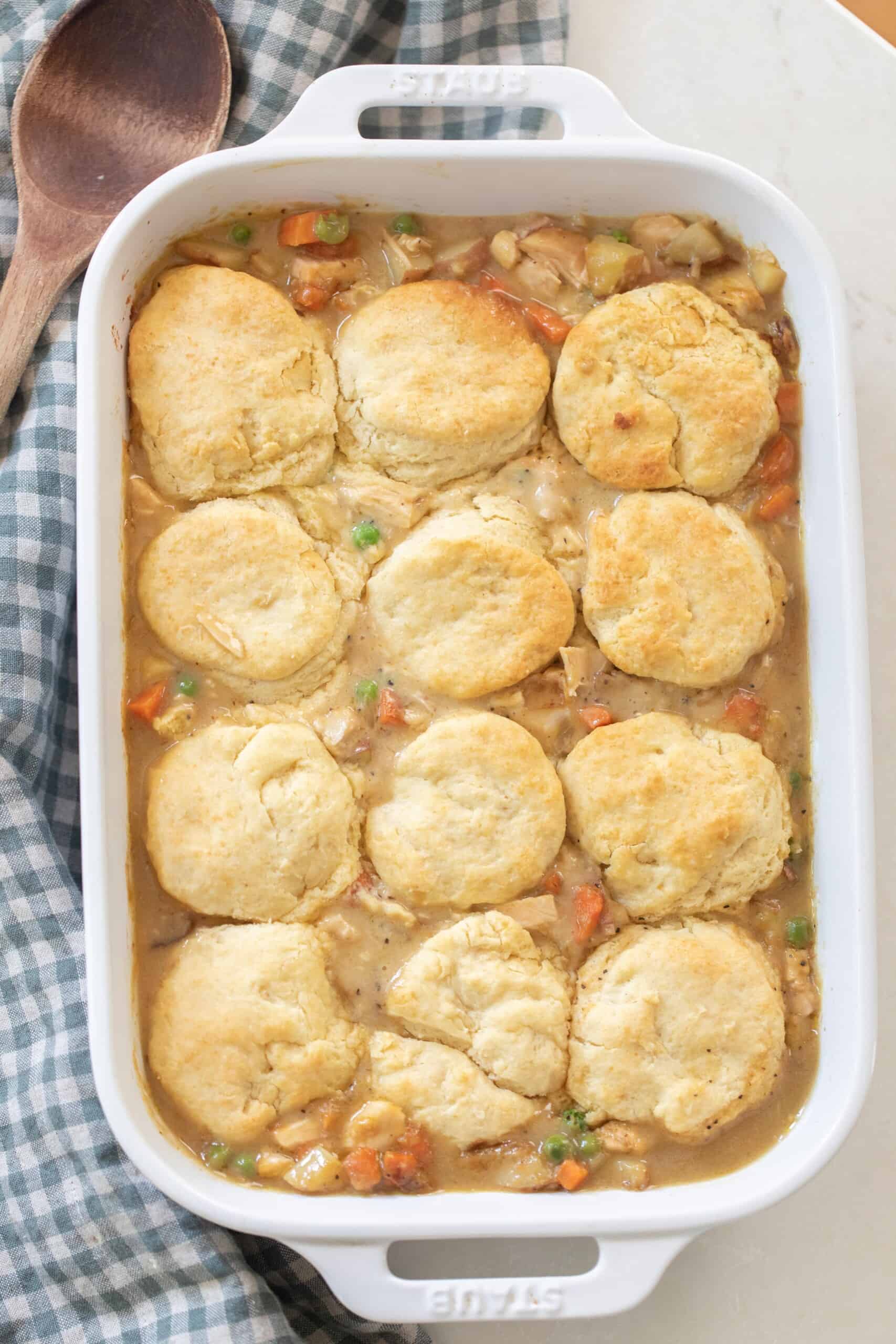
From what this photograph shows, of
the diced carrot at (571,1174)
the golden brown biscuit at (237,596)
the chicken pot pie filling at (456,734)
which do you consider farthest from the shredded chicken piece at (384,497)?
the diced carrot at (571,1174)

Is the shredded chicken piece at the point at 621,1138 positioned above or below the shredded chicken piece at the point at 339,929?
below

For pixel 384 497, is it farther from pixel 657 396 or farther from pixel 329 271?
pixel 657 396

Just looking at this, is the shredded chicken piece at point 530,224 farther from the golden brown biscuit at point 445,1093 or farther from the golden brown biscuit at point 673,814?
the golden brown biscuit at point 445,1093

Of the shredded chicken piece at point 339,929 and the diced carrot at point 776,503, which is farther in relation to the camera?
the diced carrot at point 776,503

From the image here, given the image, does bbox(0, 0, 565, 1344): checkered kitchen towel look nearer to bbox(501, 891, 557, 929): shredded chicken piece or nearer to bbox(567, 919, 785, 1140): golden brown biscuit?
bbox(567, 919, 785, 1140): golden brown biscuit

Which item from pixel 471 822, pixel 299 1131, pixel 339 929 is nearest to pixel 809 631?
pixel 471 822

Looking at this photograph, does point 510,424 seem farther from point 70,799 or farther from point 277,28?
point 70,799

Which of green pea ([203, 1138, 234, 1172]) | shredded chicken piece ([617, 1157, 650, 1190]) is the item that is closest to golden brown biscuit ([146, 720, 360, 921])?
green pea ([203, 1138, 234, 1172])
